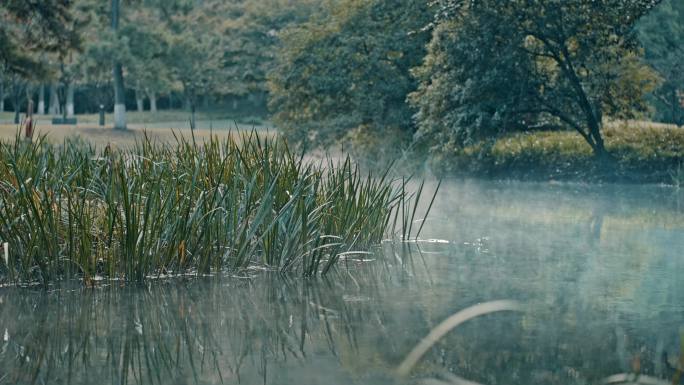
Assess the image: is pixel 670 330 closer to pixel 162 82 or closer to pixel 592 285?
pixel 592 285

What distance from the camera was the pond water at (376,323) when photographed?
5168 millimetres

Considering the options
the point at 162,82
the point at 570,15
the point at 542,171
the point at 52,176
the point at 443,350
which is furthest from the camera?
the point at 162,82

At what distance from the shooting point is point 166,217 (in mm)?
7301

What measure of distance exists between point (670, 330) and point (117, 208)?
12.1 feet

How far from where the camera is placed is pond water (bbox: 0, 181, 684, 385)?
5.17 m

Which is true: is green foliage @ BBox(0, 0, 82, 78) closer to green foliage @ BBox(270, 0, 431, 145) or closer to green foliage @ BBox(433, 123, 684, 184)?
green foliage @ BBox(270, 0, 431, 145)

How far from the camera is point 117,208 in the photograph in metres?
7.12

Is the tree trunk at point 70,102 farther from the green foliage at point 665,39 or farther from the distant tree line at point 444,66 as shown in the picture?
the green foliage at point 665,39

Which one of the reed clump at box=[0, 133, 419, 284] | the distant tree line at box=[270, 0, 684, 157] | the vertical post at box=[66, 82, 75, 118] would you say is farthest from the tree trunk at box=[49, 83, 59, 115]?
the reed clump at box=[0, 133, 419, 284]

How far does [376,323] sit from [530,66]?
14.0m

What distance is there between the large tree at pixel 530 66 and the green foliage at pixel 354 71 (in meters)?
3.11

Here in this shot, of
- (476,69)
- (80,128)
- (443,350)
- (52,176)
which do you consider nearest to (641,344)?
(443,350)

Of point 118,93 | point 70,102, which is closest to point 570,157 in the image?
point 118,93

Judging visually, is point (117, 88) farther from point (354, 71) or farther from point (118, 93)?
point (354, 71)
